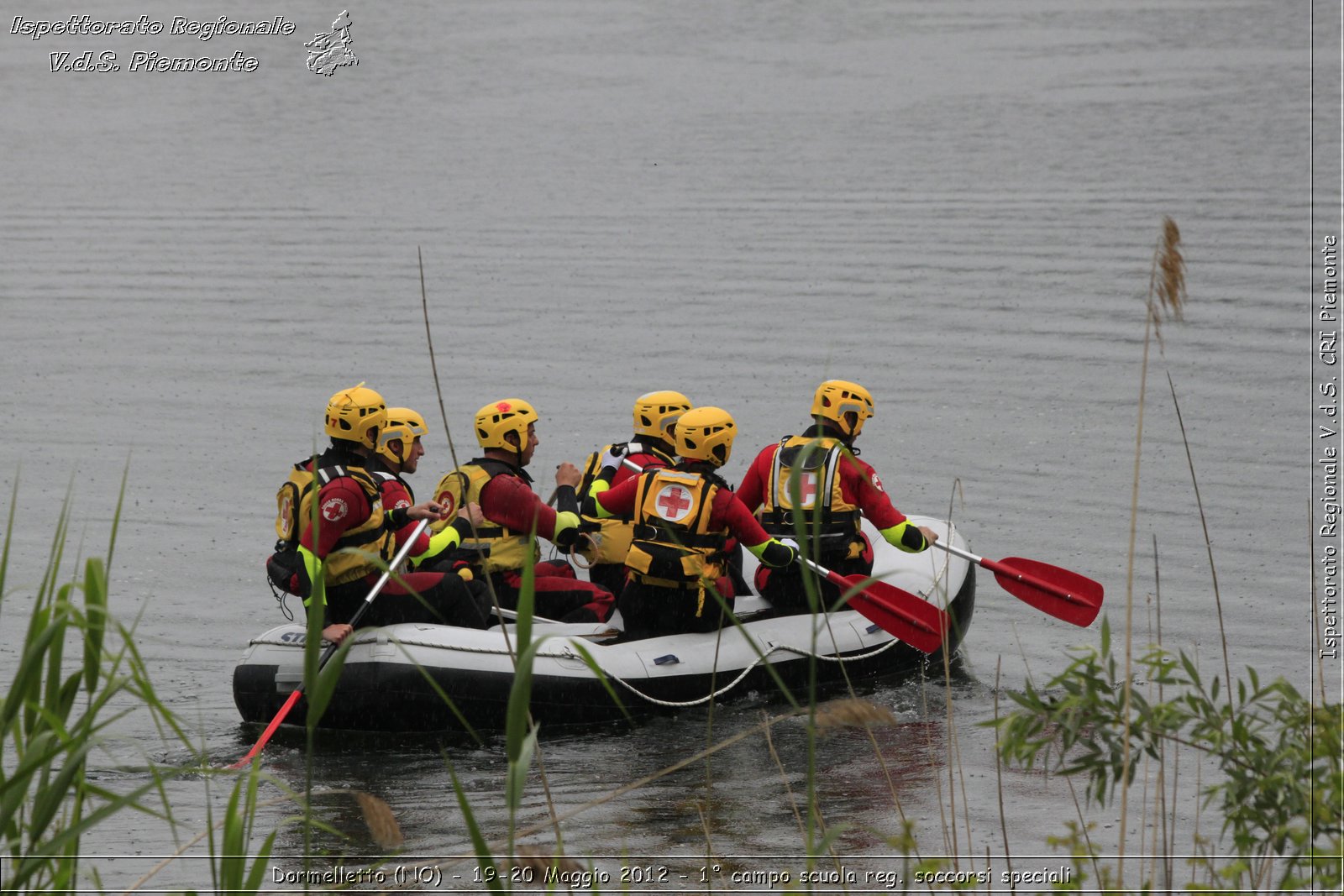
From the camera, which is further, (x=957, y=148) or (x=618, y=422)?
(x=957, y=148)

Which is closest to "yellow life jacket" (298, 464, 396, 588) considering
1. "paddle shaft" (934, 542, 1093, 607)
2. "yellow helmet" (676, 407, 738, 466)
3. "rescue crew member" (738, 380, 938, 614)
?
"yellow helmet" (676, 407, 738, 466)

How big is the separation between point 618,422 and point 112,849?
9.29 m

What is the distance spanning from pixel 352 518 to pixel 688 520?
1.65 m

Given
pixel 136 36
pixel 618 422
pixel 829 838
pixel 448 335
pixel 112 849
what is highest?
pixel 136 36

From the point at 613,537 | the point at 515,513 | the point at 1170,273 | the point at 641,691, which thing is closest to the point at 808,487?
the point at 613,537

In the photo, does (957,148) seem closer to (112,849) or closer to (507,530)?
(507,530)

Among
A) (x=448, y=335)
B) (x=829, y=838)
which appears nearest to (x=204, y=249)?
(x=448, y=335)

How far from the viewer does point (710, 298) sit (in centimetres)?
2044

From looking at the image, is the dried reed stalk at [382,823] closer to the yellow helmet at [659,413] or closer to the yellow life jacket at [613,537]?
the yellow life jacket at [613,537]

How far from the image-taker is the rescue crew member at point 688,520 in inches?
324

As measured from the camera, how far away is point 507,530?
28.5 feet

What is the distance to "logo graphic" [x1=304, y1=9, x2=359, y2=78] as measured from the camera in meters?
35.7

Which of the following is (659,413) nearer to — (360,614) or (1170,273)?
(360,614)

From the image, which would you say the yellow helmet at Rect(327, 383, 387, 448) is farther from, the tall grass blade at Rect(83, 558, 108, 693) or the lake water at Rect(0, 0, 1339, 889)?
the tall grass blade at Rect(83, 558, 108, 693)
